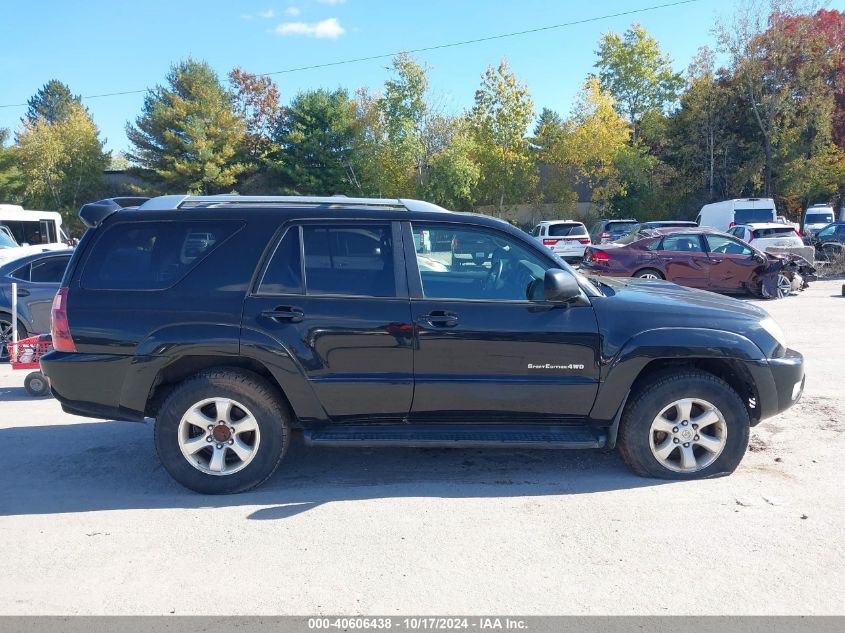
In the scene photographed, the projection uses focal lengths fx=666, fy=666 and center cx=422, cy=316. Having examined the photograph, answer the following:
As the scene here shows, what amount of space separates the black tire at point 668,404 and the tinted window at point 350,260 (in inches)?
71.6

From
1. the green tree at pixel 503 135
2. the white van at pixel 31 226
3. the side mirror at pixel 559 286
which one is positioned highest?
the green tree at pixel 503 135

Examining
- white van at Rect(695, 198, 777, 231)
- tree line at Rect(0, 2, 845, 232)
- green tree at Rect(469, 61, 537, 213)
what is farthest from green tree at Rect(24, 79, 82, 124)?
white van at Rect(695, 198, 777, 231)

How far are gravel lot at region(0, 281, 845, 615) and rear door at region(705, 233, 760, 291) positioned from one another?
32.3ft

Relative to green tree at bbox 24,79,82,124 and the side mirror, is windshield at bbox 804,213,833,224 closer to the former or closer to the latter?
the side mirror

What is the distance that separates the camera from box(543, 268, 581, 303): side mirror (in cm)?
422

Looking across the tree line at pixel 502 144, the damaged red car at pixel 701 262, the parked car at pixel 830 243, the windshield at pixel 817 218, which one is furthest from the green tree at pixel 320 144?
the damaged red car at pixel 701 262

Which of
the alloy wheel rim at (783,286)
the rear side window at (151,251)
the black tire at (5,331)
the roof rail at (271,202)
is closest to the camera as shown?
the rear side window at (151,251)

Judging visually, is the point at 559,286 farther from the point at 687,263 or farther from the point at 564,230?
the point at 564,230

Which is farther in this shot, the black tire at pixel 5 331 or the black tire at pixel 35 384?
the black tire at pixel 5 331

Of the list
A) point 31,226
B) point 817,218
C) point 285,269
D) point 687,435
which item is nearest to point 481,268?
point 285,269

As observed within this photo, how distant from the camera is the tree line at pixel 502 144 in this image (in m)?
32.0

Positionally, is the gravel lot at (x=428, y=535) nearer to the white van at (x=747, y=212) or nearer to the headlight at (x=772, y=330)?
the headlight at (x=772, y=330)
